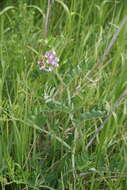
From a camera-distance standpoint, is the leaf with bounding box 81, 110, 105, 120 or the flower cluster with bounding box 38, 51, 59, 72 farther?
the flower cluster with bounding box 38, 51, 59, 72

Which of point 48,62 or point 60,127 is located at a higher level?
point 48,62

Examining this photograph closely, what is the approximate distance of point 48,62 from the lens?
1661 millimetres

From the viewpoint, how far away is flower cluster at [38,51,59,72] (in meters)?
1.65

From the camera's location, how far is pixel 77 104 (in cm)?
161

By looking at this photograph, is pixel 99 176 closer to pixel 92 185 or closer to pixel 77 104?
pixel 92 185

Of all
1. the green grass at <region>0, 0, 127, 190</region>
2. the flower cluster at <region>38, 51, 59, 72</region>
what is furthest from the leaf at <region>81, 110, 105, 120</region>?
the flower cluster at <region>38, 51, 59, 72</region>

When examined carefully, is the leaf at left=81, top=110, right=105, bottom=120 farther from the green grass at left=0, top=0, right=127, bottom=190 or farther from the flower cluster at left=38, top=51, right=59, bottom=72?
the flower cluster at left=38, top=51, right=59, bottom=72

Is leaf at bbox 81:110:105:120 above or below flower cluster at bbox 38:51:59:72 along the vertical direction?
below

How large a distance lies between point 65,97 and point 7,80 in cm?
34

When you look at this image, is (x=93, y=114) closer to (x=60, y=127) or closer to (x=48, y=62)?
(x=60, y=127)

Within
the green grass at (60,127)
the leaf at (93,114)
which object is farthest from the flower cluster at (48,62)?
the leaf at (93,114)

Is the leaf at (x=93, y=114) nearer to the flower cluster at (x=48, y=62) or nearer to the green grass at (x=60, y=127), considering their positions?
the green grass at (x=60, y=127)

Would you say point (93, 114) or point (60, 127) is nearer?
point (93, 114)

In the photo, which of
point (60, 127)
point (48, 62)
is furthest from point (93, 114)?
point (48, 62)
